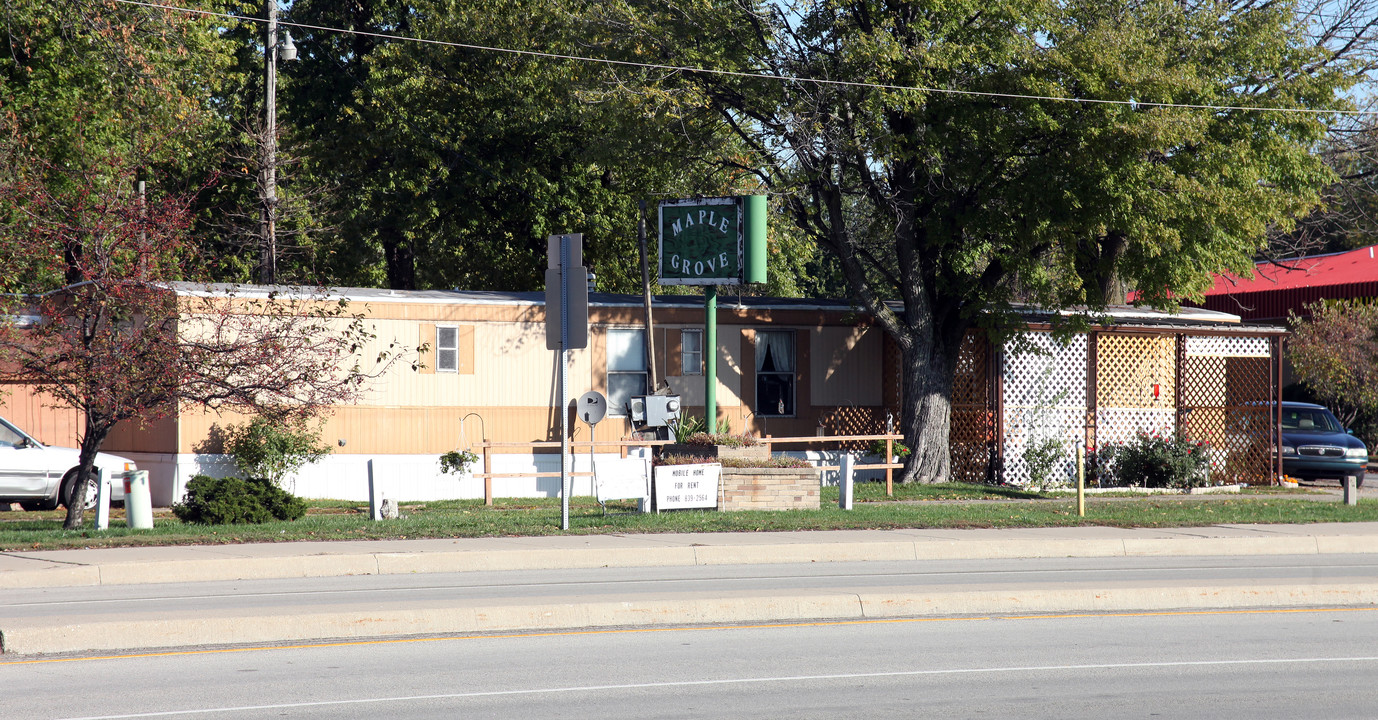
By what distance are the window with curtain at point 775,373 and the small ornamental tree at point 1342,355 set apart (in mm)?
15783

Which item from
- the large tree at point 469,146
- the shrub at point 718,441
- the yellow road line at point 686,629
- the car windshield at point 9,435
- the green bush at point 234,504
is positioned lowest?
the yellow road line at point 686,629

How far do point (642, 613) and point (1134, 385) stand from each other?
1738 centimetres

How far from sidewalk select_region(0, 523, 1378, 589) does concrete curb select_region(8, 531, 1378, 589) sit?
1cm

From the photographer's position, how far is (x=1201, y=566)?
1466 cm

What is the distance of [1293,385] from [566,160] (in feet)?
82.7

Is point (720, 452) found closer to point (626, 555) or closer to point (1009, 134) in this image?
point (626, 555)

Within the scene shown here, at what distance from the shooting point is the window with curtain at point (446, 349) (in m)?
22.8

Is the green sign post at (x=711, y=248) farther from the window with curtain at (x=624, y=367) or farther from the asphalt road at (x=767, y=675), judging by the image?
the asphalt road at (x=767, y=675)

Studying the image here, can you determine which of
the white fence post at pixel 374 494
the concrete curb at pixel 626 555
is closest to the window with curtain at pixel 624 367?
the white fence post at pixel 374 494

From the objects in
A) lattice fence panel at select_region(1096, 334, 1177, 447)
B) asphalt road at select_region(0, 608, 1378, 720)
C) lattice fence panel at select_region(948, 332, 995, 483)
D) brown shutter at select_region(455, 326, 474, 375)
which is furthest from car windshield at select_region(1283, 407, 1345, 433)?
asphalt road at select_region(0, 608, 1378, 720)

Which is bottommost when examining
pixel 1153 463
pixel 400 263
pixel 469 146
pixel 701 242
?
pixel 1153 463

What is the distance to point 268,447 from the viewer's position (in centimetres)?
2105

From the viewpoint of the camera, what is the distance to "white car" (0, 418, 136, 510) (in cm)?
1973

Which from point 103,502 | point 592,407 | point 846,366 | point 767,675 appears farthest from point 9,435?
point 767,675
